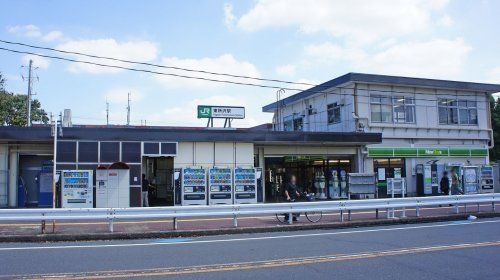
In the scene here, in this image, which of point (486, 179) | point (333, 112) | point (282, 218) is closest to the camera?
point (282, 218)

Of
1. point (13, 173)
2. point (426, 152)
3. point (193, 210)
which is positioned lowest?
point (193, 210)

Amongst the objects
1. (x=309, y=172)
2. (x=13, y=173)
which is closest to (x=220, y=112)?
(x=309, y=172)

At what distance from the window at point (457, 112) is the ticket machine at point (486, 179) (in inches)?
185

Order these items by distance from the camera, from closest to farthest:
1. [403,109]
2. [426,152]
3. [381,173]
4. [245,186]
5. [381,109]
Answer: [245,186], [381,173], [381,109], [426,152], [403,109]

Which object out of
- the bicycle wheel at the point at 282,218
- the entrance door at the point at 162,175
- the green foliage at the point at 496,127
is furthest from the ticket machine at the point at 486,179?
the green foliage at the point at 496,127

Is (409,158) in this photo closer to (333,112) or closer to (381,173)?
(381,173)

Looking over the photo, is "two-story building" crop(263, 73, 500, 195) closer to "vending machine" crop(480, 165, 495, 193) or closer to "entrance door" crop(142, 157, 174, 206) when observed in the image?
"vending machine" crop(480, 165, 495, 193)

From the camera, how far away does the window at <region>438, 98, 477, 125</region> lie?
3381 cm

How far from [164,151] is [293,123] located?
54.6ft

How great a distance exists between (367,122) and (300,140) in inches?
266

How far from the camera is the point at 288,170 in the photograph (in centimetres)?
2934

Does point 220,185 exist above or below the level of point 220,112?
below

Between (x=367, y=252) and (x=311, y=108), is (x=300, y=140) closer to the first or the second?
(x=311, y=108)

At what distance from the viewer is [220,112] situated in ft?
89.5
